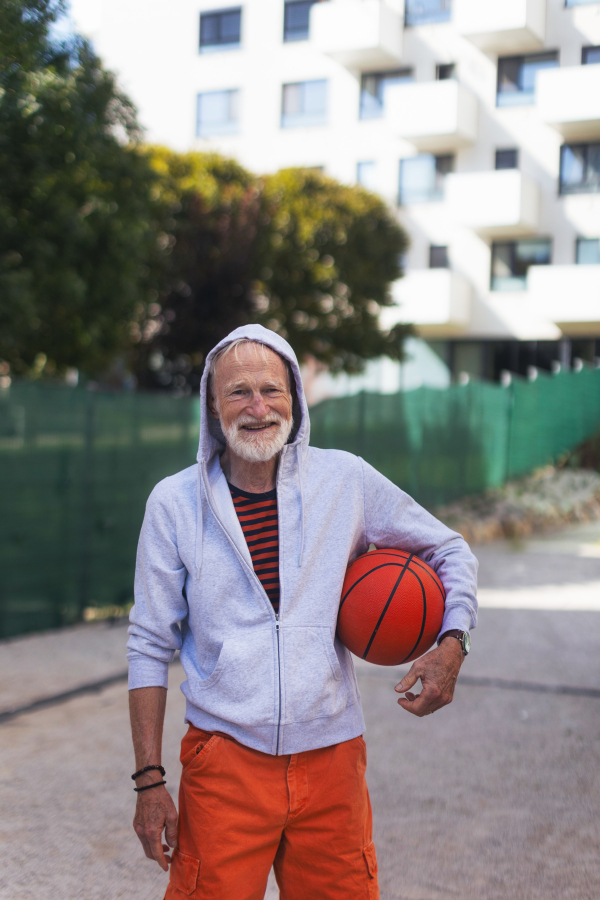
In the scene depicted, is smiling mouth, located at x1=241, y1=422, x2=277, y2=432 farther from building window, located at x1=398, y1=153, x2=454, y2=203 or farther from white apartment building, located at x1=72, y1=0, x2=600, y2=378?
building window, located at x1=398, y1=153, x2=454, y2=203

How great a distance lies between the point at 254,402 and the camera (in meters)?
2.73

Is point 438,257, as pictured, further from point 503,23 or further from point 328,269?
point 503,23

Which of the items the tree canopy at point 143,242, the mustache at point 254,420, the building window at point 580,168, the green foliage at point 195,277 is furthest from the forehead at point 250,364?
the building window at point 580,168

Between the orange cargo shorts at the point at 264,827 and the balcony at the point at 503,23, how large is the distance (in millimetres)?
30275

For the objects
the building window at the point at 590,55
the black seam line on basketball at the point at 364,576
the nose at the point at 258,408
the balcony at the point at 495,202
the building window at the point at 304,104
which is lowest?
the black seam line on basketball at the point at 364,576

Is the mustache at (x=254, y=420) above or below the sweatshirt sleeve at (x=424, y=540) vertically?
above

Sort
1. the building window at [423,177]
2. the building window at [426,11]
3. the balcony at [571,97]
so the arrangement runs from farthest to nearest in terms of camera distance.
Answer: the building window at [423,177] < the building window at [426,11] < the balcony at [571,97]

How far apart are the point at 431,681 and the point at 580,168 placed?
30707 millimetres

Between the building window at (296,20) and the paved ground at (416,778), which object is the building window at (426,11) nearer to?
the building window at (296,20)

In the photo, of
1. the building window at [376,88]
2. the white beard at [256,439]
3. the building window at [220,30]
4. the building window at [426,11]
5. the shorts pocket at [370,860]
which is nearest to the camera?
the shorts pocket at [370,860]

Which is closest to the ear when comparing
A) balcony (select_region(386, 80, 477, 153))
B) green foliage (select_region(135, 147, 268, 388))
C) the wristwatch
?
the wristwatch

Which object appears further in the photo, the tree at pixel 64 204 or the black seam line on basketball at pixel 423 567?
the tree at pixel 64 204

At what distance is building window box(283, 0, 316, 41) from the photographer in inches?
1324

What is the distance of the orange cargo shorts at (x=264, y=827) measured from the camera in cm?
250
